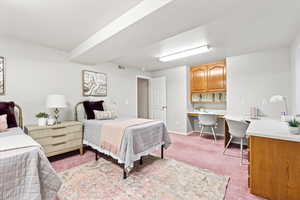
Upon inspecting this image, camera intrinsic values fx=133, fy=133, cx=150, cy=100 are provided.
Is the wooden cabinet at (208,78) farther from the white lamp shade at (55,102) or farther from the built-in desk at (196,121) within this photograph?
the white lamp shade at (55,102)

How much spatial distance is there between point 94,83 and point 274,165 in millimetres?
3739

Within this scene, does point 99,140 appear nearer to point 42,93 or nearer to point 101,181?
point 101,181

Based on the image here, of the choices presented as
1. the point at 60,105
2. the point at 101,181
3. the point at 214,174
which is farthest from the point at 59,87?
the point at 214,174

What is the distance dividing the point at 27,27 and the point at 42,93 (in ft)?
4.09

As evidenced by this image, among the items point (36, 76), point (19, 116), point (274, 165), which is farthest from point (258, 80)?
point (19, 116)

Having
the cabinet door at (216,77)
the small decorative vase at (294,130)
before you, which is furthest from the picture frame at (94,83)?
the small decorative vase at (294,130)

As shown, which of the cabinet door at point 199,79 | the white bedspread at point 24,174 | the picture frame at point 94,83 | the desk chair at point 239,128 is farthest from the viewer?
the cabinet door at point 199,79

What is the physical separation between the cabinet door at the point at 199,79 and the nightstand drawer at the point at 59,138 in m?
3.55

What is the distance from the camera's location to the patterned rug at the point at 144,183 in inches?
63.4

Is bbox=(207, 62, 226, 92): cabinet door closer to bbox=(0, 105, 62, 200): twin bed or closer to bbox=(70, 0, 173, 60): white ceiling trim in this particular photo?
bbox=(70, 0, 173, 60): white ceiling trim

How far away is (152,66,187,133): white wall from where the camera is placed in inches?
177

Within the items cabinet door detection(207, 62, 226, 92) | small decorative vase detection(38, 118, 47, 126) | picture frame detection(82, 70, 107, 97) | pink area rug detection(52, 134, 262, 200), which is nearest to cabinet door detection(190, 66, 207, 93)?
cabinet door detection(207, 62, 226, 92)

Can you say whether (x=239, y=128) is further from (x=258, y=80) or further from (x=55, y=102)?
(x=55, y=102)

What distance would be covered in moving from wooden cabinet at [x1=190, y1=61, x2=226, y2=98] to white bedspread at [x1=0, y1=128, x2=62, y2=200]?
4.10m
